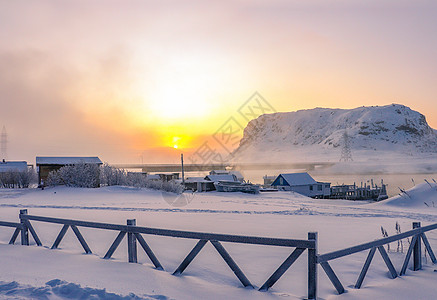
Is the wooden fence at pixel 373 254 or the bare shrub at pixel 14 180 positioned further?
the bare shrub at pixel 14 180

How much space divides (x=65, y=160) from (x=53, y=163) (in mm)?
2063

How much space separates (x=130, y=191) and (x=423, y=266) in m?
40.0

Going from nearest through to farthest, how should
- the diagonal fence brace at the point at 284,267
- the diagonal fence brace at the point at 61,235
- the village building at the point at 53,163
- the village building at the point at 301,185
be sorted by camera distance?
the diagonal fence brace at the point at 284,267, the diagonal fence brace at the point at 61,235, the village building at the point at 53,163, the village building at the point at 301,185

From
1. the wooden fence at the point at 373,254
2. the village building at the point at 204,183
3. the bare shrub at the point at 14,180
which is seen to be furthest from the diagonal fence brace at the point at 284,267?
the village building at the point at 204,183

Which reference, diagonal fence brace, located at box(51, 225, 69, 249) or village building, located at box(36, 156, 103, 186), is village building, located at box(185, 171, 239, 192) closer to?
village building, located at box(36, 156, 103, 186)

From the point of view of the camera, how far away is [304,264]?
33.7 ft

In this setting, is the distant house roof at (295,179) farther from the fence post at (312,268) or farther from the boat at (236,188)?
the fence post at (312,268)

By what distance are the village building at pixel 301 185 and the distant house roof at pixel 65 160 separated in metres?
33.7

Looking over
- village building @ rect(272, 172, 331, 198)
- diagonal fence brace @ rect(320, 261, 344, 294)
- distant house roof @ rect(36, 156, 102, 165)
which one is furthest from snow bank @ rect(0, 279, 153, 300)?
village building @ rect(272, 172, 331, 198)

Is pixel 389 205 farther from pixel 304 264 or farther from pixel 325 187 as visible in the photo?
pixel 325 187

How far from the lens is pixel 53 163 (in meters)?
54.1

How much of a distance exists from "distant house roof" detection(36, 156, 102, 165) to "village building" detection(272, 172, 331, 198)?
33700 millimetres

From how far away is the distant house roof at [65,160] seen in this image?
5416 centimetres

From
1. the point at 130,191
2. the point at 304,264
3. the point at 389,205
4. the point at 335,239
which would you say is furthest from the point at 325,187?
the point at 304,264
